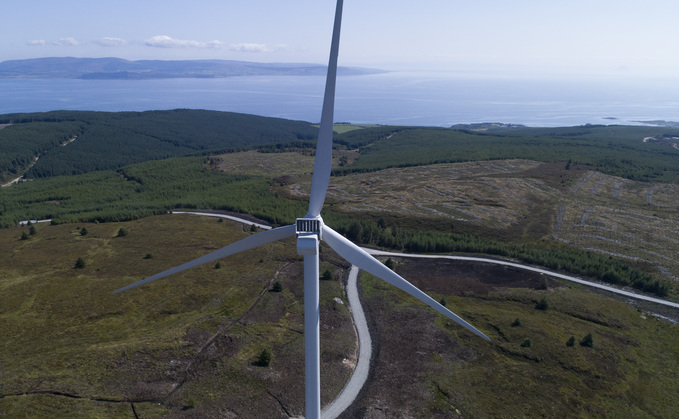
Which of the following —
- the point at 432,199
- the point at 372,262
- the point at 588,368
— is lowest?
the point at 588,368

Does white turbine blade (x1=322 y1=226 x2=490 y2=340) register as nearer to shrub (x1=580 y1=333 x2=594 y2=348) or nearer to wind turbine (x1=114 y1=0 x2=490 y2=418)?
wind turbine (x1=114 y1=0 x2=490 y2=418)

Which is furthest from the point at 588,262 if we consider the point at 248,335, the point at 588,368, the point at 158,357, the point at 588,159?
the point at 588,159

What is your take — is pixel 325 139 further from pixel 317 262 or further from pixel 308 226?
pixel 317 262

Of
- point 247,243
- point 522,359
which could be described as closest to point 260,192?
point 522,359

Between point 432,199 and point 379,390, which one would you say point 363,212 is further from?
point 379,390

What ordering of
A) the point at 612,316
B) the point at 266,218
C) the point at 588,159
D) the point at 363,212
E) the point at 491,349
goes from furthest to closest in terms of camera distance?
the point at 588,159
the point at 363,212
the point at 266,218
the point at 612,316
the point at 491,349

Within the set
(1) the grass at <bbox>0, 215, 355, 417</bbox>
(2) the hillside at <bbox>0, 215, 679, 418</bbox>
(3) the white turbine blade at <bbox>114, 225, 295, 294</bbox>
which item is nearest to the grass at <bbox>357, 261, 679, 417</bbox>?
(2) the hillside at <bbox>0, 215, 679, 418</bbox>

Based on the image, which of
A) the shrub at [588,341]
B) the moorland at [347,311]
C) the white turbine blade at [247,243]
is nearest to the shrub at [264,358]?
the moorland at [347,311]
